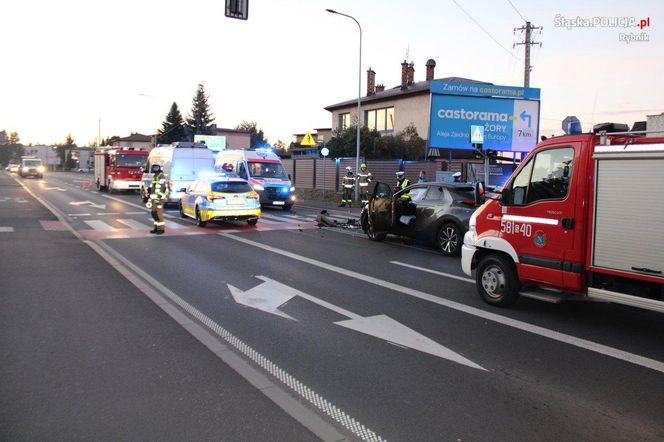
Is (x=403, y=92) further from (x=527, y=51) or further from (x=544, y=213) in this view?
(x=544, y=213)

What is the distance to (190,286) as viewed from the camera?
802cm

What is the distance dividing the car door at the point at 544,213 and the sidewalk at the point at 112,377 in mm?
3864

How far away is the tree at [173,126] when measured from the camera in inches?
3548

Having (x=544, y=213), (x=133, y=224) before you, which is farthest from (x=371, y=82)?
(x=544, y=213)

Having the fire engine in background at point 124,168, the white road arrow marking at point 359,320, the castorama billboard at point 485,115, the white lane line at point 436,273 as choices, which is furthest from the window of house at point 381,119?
the white road arrow marking at point 359,320

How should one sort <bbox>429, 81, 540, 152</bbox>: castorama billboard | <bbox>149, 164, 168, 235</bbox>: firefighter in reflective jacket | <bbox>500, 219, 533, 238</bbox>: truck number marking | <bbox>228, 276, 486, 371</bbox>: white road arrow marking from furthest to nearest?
<bbox>429, 81, 540, 152</bbox>: castorama billboard < <bbox>149, 164, 168, 235</bbox>: firefighter in reflective jacket < <bbox>500, 219, 533, 238</bbox>: truck number marking < <bbox>228, 276, 486, 371</bbox>: white road arrow marking

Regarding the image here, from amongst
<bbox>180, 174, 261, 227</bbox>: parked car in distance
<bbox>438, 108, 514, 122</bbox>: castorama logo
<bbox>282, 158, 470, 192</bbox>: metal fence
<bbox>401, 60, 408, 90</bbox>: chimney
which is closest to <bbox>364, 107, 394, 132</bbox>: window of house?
<bbox>401, 60, 408, 90</bbox>: chimney

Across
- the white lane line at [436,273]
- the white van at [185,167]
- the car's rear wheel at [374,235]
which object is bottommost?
the white lane line at [436,273]

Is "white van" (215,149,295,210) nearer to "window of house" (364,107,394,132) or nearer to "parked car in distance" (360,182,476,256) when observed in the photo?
"parked car in distance" (360,182,476,256)

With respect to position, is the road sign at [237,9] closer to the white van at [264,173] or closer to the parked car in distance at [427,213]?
the parked car in distance at [427,213]

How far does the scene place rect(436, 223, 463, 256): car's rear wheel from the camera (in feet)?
37.1

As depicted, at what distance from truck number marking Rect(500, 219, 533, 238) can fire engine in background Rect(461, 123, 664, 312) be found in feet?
0.04

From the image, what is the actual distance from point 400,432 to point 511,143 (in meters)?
25.3

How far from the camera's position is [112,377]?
4.50m
